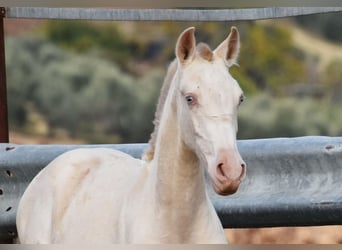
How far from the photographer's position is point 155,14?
→ 6.88m

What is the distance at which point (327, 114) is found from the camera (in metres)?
20.9

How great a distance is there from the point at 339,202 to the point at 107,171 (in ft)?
4.17

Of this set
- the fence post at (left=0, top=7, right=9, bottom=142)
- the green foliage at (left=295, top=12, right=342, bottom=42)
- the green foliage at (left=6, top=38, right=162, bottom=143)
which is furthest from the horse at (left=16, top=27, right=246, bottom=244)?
the green foliage at (left=295, top=12, right=342, bottom=42)

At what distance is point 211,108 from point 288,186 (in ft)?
5.25

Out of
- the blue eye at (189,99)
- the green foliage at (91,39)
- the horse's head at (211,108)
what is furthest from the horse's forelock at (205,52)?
the green foliage at (91,39)

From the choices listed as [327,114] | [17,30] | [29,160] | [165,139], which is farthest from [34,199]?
[17,30]

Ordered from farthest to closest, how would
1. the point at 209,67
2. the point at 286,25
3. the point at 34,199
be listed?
1. the point at 286,25
2. the point at 34,199
3. the point at 209,67

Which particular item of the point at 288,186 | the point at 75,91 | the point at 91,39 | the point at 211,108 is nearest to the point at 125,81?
the point at 75,91

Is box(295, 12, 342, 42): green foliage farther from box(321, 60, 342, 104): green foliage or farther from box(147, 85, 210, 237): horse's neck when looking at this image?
box(147, 85, 210, 237): horse's neck

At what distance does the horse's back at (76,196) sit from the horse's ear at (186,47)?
0.88m

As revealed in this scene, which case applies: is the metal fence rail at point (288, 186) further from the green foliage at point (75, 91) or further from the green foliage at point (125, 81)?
the green foliage at point (75, 91)

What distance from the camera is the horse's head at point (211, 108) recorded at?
4.42m

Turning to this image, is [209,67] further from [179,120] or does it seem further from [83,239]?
[83,239]

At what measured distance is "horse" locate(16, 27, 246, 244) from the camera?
4.55 meters
